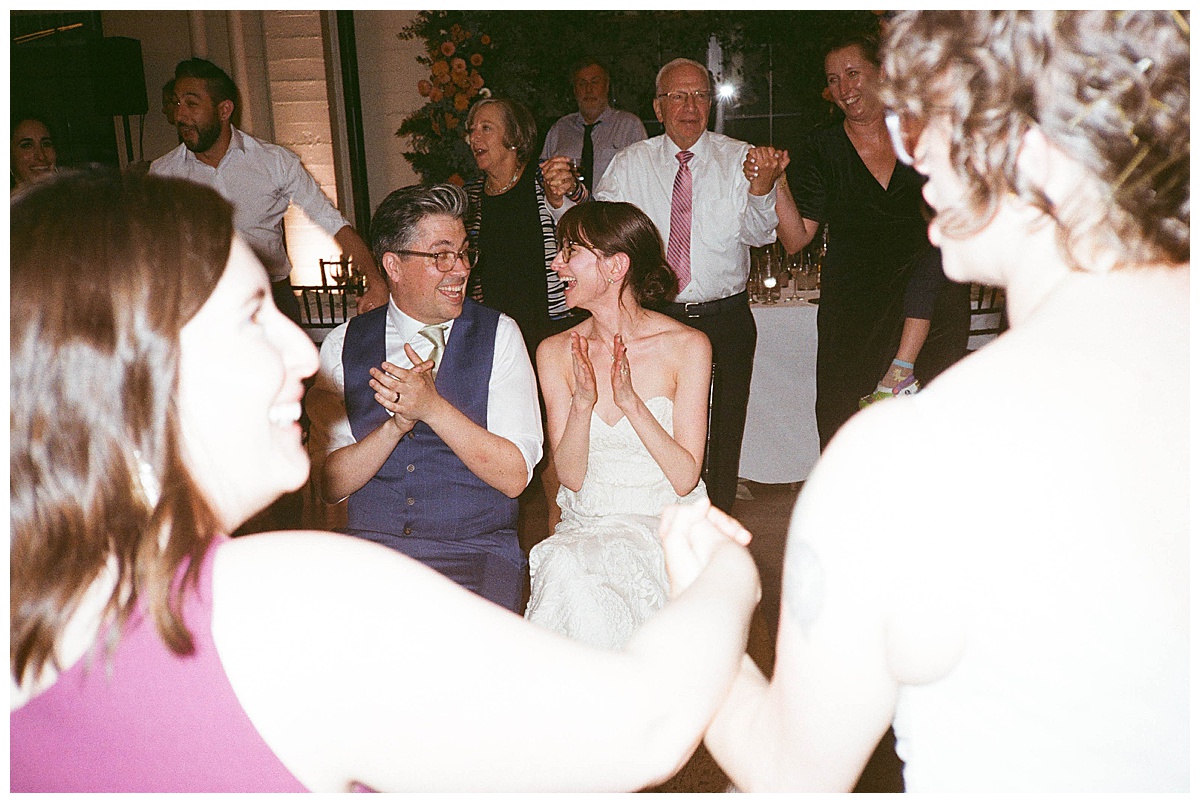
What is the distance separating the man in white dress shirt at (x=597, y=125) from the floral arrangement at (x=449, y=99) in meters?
0.47

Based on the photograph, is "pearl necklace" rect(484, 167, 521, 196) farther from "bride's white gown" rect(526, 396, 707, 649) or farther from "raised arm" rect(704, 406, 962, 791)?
"raised arm" rect(704, 406, 962, 791)

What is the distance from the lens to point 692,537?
98cm

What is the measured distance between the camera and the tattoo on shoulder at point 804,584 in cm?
77

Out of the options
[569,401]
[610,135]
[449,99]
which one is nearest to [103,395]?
[569,401]

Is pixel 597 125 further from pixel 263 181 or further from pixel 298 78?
pixel 298 78

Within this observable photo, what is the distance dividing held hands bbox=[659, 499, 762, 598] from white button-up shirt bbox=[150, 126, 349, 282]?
7.69 ft

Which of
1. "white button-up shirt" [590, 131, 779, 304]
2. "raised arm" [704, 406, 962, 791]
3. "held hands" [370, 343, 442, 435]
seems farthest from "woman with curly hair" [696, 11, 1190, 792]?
"white button-up shirt" [590, 131, 779, 304]

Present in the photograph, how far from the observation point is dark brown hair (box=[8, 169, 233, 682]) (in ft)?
2.37

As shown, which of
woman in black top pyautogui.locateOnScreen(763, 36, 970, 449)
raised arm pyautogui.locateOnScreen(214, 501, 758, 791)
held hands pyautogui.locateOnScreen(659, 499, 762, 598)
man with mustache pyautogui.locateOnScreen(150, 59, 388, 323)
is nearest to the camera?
raised arm pyautogui.locateOnScreen(214, 501, 758, 791)

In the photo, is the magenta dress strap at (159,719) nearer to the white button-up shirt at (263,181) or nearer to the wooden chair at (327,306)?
the white button-up shirt at (263,181)

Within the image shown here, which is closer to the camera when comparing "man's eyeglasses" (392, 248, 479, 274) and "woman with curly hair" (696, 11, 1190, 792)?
"woman with curly hair" (696, 11, 1190, 792)

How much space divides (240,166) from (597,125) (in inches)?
73.7

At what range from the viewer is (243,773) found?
745mm

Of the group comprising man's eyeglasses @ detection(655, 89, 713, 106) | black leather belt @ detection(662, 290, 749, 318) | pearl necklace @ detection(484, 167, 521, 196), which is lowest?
black leather belt @ detection(662, 290, 749, 318)
